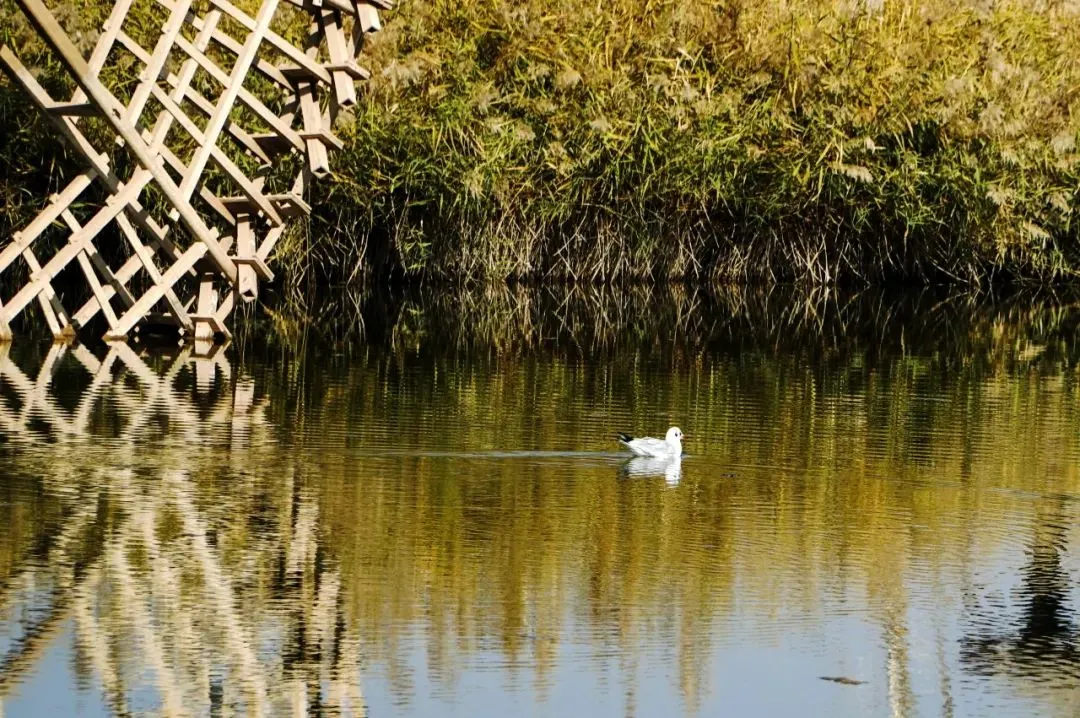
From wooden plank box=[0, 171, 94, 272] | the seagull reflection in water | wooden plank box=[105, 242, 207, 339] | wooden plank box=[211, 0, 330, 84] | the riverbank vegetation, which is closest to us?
the seagull reflection in water

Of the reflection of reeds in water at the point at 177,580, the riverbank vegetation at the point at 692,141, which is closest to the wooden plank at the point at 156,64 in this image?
the reflection of reeds in water at the point at 177,580

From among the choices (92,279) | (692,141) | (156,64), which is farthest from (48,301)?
(692,141)

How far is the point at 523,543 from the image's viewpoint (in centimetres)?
824

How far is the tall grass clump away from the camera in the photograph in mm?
23703

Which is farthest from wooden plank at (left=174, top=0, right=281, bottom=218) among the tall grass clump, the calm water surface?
the tall grass clump

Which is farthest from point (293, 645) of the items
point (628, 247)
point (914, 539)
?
point (628, 247)

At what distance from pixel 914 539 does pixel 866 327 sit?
1252 cm

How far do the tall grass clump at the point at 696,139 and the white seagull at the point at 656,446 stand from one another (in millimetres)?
12946

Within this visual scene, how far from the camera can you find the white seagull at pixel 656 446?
10.5m

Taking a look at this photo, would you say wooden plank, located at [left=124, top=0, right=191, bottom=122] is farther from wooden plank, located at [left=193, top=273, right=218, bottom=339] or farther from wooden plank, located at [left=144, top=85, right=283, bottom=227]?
wooden plank, located at [left=193, top=273, right=218, bottom=339]

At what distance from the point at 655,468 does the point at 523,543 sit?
2.35 m

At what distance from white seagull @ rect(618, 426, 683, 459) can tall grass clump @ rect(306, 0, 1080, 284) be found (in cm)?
1295

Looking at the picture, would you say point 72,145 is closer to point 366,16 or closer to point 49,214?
point 49,214

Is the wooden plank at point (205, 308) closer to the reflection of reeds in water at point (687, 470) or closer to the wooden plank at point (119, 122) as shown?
the wooden plank at point (119, 122)
